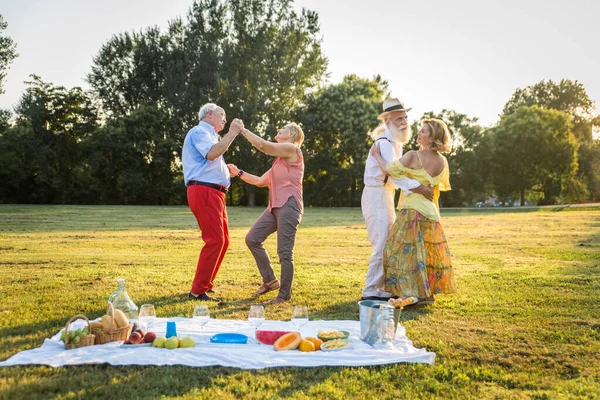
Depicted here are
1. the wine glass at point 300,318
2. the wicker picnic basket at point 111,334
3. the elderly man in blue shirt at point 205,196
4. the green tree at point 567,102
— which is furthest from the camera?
the green tree at point 567,102

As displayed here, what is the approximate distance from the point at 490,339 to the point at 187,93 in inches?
1504

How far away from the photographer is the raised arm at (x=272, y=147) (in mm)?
6762

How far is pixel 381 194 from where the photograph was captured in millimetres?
7230

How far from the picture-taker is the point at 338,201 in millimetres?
45188

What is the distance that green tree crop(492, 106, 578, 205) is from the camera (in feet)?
155

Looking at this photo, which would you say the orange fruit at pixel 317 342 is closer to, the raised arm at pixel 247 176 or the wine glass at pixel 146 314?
the wine glass at pixel 146 314

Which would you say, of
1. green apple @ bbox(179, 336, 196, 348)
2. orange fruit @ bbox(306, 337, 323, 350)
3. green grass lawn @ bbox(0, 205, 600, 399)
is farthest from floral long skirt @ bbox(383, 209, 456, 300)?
green apple @ bbox(179, 336, 196, 348)

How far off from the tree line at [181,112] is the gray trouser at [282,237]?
106 ft

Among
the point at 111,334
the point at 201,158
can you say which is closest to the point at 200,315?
the point at 111,334

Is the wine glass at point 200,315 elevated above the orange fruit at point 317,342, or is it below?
above

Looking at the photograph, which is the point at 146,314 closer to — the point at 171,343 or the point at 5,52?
the point at 171,343

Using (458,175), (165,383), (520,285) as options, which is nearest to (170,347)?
(165,383)

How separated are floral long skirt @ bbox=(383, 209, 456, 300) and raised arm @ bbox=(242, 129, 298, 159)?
1641 mm

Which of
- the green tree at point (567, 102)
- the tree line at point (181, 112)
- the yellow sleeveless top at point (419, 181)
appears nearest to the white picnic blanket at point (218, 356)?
the yellow sleeveless top at point (419, 181)
